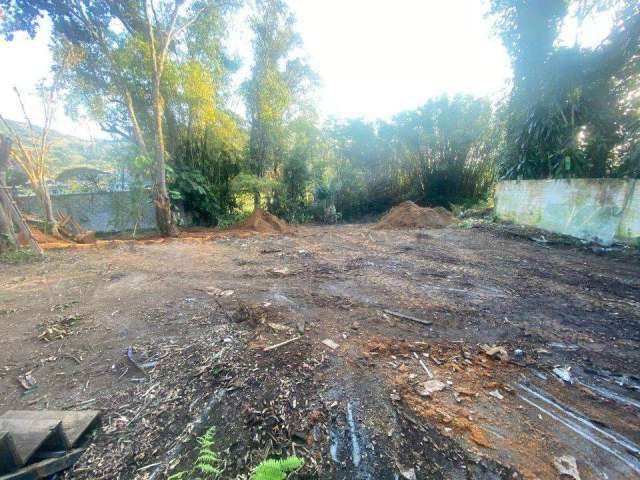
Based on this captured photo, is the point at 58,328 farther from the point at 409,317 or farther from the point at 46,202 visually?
the point at 46,202

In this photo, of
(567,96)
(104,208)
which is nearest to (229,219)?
(104,208)

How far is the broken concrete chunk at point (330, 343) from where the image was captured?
200cm

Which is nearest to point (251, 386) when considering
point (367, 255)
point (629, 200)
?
point (367, 255)

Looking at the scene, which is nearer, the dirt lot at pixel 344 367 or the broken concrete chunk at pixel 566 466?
the broken concrete chunk at pixel 566 466

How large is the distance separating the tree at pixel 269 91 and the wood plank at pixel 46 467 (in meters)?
8.72

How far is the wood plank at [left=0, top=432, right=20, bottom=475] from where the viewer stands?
1.11 metres

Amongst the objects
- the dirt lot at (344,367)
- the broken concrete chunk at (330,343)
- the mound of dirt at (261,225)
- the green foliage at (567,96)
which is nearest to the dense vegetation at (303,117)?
the green foliage at (567,96)

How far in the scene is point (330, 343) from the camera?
2.05m

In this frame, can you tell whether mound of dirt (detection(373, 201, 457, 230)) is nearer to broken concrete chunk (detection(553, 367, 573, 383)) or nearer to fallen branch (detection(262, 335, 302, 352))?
broken concrete chunk (detection(553, 367, 573, 383))

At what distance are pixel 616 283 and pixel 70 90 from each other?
12.7 meters

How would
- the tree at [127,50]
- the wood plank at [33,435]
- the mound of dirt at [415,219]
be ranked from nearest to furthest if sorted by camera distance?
the wood plank at [33,435] < the tree at [127,50] < the mound of dirt at [415,219]

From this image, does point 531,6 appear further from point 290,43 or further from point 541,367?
point 541,367

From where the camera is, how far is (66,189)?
9.12 meters

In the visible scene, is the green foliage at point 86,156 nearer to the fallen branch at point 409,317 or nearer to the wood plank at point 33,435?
the wood plank at point 33,435
